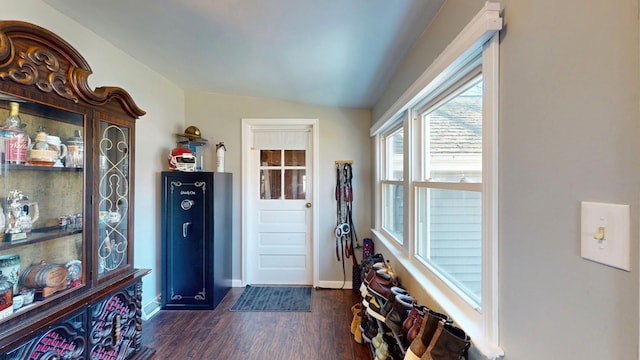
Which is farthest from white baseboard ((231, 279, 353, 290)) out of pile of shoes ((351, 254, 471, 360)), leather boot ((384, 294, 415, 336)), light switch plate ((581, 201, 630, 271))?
light switch plate ((581, 201, 630, 271))

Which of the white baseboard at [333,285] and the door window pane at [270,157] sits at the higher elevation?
the door window pane at [270,157]

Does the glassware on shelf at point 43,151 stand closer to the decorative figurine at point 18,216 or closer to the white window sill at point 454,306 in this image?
the decorative figurine at point 18,216

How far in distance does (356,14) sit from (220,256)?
270 cm

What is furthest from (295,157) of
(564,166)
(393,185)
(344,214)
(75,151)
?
(564,166)

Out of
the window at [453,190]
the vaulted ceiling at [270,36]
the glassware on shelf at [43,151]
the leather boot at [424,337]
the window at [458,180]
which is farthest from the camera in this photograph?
the vaulted ceiling at [270,36]

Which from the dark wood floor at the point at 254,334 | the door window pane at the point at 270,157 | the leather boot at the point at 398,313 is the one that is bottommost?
the dark wood floor at the point at 254,334

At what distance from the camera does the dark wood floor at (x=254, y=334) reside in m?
2.24

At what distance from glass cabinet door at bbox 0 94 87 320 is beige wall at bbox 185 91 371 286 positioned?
6.29 ft

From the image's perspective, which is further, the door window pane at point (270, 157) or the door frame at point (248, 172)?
the door window pane at point (270, 157)

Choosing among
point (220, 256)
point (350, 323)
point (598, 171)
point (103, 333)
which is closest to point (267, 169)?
point (220, 256)

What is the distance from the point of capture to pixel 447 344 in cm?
109

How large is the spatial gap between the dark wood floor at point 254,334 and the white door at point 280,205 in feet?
2.23

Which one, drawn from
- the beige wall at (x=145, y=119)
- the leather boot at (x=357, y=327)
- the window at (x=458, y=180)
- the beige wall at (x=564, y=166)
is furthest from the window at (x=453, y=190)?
the beige wall at (x=145, y=119)

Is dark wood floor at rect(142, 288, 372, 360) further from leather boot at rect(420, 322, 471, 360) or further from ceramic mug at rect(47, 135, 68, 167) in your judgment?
ceramic mug at rect(47, 135, 68, 167)
